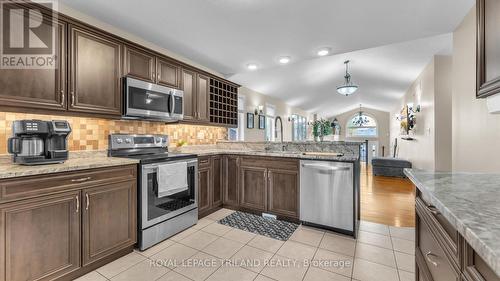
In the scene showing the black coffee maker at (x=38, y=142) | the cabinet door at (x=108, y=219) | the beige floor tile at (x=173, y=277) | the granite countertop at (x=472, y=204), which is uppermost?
the black coffee maker at (x=38, y=142)

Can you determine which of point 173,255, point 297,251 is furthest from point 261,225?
point 173,255

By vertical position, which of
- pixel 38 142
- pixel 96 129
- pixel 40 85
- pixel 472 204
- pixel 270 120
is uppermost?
pixel 270 120

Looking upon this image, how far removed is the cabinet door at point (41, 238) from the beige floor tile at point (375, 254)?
2.52m

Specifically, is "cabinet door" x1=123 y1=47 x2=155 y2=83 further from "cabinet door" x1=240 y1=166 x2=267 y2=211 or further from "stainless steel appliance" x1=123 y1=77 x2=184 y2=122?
"cabinet door" x1=240 y1=166 x2=267 y2=211

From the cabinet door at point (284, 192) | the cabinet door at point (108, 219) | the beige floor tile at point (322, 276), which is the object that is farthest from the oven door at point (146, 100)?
the beige floor tile at point (322, 276)

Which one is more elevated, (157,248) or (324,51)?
(324,51)

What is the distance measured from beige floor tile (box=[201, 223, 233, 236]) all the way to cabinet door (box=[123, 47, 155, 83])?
1976 mm

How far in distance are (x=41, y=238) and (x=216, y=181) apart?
2.00m

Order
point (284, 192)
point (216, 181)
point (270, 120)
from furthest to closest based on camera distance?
point (270, 120) < point (216, 181) < point (284, 192)

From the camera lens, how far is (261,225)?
2.78 metres

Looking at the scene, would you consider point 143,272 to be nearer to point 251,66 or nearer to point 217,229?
point 217,229

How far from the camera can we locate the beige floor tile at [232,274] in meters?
1.75

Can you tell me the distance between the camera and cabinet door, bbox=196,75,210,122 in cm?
337

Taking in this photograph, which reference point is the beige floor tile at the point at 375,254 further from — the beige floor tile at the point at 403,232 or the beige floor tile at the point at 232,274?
the beige floor tile at the point at 232,274
